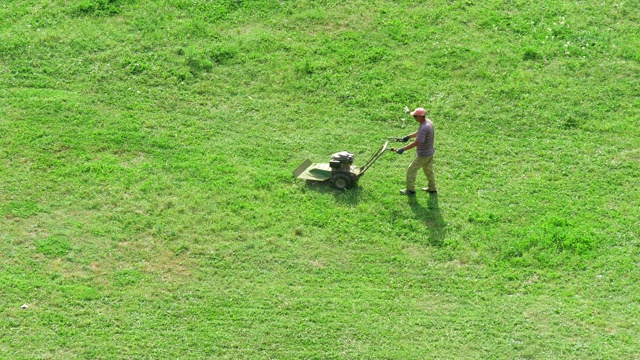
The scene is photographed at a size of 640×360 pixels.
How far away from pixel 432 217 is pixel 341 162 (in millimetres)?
2021

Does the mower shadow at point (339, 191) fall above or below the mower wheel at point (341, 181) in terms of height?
below

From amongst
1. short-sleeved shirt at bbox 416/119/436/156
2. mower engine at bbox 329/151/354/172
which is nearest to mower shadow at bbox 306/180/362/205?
mower engine at bbox 329/151/354/172

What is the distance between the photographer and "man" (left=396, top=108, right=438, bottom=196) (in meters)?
15.0

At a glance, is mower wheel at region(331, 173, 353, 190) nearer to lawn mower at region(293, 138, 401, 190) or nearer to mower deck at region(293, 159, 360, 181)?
lawn mower at region(293, 138, 401, 190)

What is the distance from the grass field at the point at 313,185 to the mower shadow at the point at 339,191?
0.20 ft

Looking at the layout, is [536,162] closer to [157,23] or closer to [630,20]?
[630,20]

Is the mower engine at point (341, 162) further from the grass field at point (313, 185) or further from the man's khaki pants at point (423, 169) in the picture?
the man's khaki pants at point (423, 169)

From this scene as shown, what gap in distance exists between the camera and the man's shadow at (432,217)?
14675mm

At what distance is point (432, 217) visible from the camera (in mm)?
15180

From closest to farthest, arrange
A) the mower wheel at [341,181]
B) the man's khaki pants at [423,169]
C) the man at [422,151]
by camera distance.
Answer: the man at [422,151]
the man's khaki pants at [423,169]
the mower wheel at [341,181]

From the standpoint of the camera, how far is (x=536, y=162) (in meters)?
16.5

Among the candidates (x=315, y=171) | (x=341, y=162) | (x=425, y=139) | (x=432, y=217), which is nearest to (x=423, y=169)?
(x=425, y=139)

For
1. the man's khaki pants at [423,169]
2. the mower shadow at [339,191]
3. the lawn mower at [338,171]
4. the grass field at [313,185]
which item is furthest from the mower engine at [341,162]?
the man's khaki pants at [423,169]

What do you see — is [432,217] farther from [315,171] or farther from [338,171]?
[315,171]
